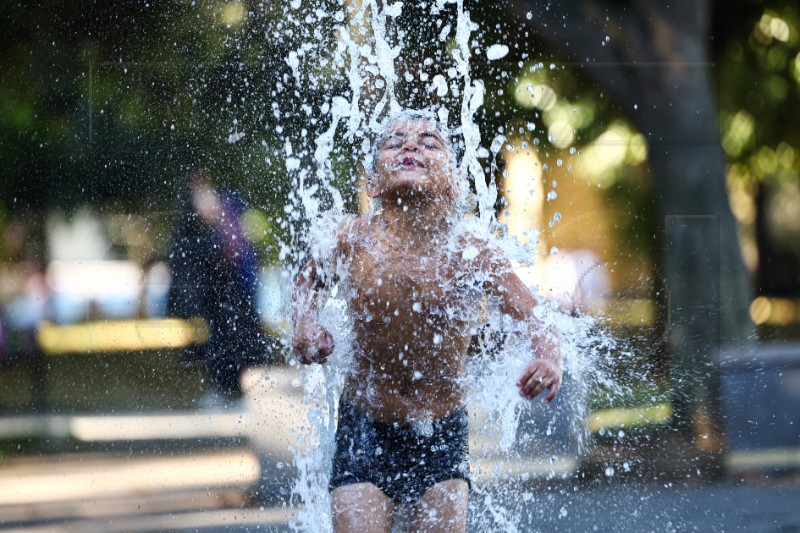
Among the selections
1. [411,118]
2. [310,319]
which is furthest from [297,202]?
[310,319]

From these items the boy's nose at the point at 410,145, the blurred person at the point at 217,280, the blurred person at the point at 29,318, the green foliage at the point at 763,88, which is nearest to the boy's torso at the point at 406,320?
the boy's nose at the point at 410,145

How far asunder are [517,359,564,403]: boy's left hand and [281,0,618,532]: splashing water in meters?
0.20

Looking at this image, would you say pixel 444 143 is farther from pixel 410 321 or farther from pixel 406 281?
pixel 410 321

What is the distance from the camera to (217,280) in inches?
262

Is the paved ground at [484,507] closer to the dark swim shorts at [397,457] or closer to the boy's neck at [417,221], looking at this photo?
the dark swim shorts at [397,457]

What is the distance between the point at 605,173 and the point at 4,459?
4806mm

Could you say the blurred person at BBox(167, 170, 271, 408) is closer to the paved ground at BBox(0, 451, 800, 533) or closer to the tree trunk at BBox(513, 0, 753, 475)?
the paved ground at BBox(0, 451, 800, 533)

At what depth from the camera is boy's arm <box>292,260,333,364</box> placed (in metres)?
2.33

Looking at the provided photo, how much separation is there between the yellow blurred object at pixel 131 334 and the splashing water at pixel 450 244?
1034 mm

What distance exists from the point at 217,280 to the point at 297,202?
91 cm

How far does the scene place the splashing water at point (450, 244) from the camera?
107 inches

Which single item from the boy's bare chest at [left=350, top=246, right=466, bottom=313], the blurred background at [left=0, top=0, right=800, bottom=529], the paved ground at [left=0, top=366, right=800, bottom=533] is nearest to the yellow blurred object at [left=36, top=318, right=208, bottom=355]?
the blurred background at [left=0, top=0, right=800, bottom=529]

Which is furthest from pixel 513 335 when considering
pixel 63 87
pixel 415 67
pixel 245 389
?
pixel 63 87

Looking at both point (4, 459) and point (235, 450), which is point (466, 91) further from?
point (4, 459)
